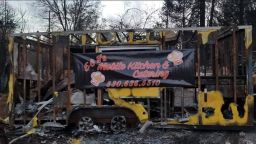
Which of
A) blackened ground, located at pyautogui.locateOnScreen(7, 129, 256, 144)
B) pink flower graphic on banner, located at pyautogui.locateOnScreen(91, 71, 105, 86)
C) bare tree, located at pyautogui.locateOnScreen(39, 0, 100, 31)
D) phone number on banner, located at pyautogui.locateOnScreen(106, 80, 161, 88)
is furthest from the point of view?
bare tree, located at pyautogui.locateOnScreen(39, 0, 100, 31)

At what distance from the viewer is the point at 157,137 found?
42.6 ft

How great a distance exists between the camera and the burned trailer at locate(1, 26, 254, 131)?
45.4ft

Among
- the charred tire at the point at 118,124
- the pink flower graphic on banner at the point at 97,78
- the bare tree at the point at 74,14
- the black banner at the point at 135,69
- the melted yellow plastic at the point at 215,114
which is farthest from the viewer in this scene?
A: the bare tree at the point at 74,14

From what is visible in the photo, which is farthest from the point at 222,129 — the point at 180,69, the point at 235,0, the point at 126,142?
the point at 235,0

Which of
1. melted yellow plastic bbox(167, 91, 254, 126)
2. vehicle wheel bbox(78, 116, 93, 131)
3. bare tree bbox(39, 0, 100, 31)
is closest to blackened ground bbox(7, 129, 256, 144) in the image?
melted yellow plastic bbox(167, 91, 254, 126)

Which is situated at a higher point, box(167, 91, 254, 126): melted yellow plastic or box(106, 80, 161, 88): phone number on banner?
box(106, 80, 161, 88): phone number on banner

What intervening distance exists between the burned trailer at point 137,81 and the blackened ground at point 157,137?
0.37 metres

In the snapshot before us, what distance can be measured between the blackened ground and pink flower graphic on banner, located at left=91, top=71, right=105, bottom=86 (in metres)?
1.66

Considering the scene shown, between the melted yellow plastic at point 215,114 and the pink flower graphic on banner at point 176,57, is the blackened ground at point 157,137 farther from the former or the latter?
the pink flower graphic on banner at point 176,57

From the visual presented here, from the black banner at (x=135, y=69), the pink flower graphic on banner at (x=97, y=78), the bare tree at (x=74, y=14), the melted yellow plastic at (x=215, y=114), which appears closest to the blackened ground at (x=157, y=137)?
the melted yellow plastic at (x=215, y=114)

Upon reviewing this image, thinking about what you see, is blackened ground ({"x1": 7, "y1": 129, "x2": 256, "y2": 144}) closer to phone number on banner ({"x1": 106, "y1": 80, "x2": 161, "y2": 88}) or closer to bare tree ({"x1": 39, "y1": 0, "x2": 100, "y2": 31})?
phone number on banner ({"x1": 106, "y1": 80, "x2": 161, "y2": 88})

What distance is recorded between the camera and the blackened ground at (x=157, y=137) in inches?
499

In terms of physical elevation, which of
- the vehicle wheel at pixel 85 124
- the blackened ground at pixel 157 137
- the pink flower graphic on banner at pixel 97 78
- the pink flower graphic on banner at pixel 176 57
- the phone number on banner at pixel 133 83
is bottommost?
the blackened ground at pixel 157 137

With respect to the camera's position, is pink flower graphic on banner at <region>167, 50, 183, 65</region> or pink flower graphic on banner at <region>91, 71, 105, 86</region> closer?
pink flower graphic on banner at <region>167, 50, 183, 65</region>
